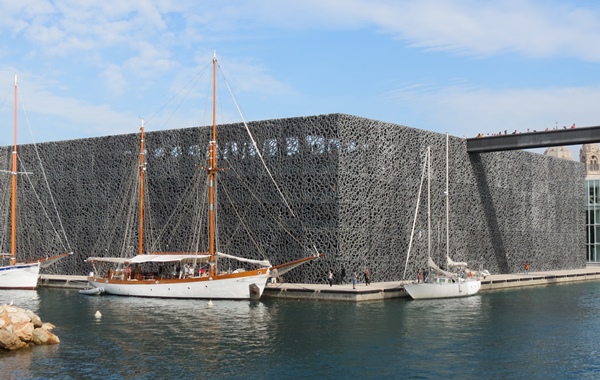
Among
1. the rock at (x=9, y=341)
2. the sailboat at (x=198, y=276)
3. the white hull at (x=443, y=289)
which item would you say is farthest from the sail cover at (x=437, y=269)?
the rock at (x=9, y=341)

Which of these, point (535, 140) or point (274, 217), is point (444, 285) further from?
point (535, 140)

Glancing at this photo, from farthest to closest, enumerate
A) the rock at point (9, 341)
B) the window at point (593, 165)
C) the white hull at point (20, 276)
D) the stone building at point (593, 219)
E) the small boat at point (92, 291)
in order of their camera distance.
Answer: the window at point (593, 165) → the stone building at point (593, 219) → the white hull at point (20, 276) → the small boat at point (92, 291) → the rock at point (9, 341)

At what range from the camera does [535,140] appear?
5556 centimetres

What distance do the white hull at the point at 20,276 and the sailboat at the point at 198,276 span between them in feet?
12.6

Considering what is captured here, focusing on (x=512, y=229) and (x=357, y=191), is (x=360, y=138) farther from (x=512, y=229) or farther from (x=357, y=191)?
(x=512, y=229)

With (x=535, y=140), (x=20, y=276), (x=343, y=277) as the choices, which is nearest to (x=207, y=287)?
(x=343, y=277)

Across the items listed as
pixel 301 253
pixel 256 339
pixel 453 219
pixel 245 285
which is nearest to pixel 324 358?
pixel 256 339

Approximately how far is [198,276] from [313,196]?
7.85 meters

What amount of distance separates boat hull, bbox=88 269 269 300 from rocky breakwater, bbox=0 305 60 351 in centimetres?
1433

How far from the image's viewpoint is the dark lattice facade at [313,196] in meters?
47.3

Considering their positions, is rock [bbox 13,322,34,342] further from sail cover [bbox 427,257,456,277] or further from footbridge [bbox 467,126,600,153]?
footbridge [bbox 467,126,600,153]

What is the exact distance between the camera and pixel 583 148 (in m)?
133

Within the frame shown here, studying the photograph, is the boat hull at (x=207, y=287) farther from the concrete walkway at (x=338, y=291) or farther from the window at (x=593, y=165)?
the window at (x=593, y=165)

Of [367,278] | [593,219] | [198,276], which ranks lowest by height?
[367,278]
